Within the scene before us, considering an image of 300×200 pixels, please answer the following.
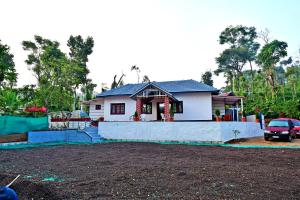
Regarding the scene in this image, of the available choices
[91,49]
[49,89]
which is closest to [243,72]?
[91,49]

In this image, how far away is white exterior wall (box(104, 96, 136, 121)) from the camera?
24172mm

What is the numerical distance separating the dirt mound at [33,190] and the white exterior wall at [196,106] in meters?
17.6

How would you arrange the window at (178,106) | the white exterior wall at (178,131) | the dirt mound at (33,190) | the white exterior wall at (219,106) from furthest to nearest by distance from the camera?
the white exterior wall at (219,106) < the window at (178,106) < the white exterior wall at (178,131) < the dirt mound at (33,190)

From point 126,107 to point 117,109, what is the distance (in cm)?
114

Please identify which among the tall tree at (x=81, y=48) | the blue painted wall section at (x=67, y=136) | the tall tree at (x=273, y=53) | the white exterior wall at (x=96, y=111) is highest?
the tall tree at (x=81, y=48)

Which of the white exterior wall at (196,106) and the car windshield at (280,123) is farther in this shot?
the white exterior wall at (196,106)

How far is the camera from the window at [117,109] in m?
24.7

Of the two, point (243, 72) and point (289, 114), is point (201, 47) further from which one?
point (243, 72)

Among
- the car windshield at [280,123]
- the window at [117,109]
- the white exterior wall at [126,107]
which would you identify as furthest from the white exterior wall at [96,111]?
the car windshield at [280,123]

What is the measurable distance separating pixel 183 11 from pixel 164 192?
13.5 metres

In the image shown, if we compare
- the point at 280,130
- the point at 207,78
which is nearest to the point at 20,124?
the point at 280,130

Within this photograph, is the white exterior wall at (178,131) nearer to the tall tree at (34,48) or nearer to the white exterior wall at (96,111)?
the white exterior wall at (96,111)

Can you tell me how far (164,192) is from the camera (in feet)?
17.1

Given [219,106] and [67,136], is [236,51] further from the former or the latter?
[67,136]
